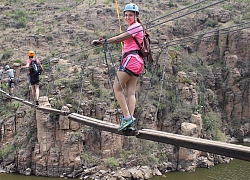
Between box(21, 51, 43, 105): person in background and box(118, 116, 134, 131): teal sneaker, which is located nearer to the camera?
box(118, 116, 134, 131): teal sneaker

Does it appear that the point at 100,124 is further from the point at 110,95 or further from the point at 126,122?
the point at 110,95

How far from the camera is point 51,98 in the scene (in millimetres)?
12938

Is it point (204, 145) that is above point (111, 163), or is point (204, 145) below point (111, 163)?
above

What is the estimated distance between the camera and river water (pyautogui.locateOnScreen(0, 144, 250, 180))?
11.2 meters

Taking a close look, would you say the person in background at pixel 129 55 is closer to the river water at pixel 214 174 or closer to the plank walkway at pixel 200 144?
the plank walkway at pixel 200 144

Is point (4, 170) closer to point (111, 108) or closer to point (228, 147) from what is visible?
point (111, 108)

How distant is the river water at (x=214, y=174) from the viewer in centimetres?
1119

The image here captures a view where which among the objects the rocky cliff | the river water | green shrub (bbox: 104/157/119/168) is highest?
the rocky cliff

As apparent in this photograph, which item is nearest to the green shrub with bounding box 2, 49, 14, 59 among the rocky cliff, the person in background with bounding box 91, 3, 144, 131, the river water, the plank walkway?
the rocky cliff

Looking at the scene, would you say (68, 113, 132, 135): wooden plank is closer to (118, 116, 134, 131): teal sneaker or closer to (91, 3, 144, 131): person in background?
(118, 116, 134, 131): teal sneaker

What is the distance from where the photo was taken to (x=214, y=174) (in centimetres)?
1168

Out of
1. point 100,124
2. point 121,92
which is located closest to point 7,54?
point 100,124

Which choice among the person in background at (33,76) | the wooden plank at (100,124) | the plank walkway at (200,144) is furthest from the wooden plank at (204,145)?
the person in background at (33,76)

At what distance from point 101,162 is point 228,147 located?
10.3 meters
